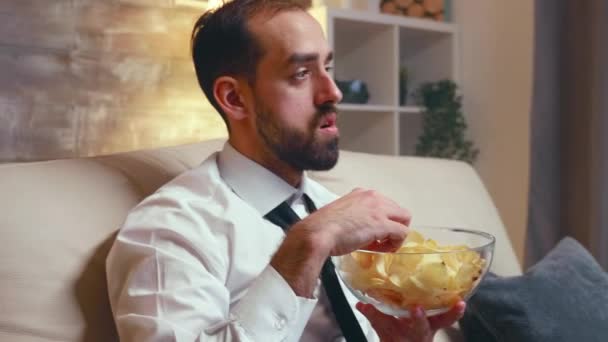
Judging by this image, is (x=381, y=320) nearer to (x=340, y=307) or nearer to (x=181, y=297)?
(x=340, y=307)

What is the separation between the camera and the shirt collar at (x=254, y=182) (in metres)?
1.21

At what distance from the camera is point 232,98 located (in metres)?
1.32

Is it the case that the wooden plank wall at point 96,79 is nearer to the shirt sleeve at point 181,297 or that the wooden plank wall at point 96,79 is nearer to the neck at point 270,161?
the neck at point 270,161

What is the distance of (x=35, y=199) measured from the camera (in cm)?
106

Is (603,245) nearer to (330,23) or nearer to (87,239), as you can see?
(330,23)

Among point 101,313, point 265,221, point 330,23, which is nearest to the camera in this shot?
point 101,313

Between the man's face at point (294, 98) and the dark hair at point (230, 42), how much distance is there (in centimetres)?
3

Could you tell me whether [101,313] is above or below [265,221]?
below

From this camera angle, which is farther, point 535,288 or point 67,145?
point 67,145

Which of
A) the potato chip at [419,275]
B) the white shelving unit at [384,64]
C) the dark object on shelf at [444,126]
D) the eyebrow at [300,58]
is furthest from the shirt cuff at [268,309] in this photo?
the dark object on shelf at [444,126]

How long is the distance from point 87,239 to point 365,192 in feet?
1.54

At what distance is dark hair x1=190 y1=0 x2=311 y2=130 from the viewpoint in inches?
51.2

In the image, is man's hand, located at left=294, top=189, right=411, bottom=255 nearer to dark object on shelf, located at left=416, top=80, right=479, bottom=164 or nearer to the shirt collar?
the shirt collar

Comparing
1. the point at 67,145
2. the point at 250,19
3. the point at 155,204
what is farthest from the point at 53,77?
the point at 155,204
